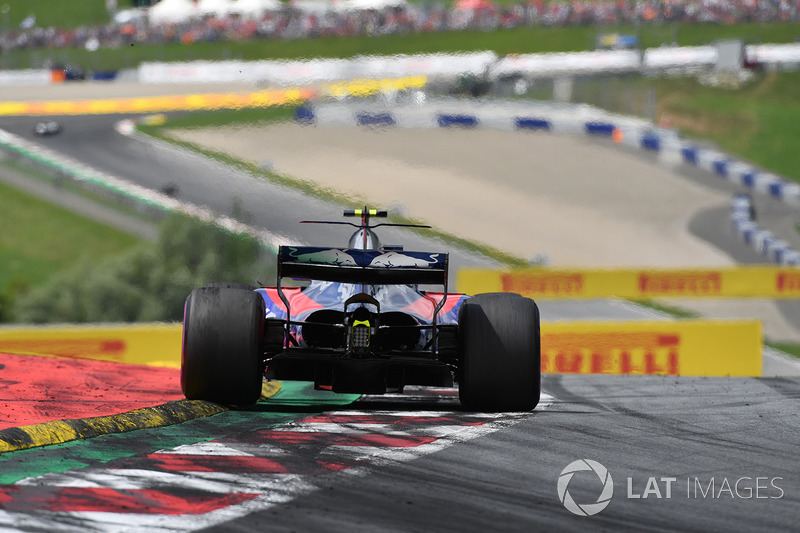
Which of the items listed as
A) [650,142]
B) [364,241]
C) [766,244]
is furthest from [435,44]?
[364,241]

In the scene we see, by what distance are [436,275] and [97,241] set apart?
27.2 meters

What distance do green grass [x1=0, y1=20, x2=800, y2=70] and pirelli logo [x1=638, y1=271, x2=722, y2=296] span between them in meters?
30.4

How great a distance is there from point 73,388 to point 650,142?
111ft

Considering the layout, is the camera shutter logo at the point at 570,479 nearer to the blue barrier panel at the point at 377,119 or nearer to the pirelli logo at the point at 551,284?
the pirelli logo at the point at 551,284

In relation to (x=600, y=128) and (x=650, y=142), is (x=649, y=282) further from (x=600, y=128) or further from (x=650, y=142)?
(x=600, y=128)

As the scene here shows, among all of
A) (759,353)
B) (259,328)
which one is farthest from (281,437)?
(759,353)

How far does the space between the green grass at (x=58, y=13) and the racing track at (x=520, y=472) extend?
51.7 m

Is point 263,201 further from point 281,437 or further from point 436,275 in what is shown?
point 281,437

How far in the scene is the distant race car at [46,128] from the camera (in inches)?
1738

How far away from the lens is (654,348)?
17109 mm

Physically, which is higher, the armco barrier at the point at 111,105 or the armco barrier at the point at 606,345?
the armco barrier at the point at 111,105

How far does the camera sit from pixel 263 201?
2506cm

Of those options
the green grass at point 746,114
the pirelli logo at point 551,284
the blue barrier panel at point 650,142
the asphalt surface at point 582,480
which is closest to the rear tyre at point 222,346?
the asphalt surface at point 582,480

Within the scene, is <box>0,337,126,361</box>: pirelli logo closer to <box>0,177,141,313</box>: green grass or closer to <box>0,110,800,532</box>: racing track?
<box>0,110,800,532</box>: racing track
